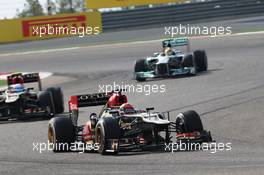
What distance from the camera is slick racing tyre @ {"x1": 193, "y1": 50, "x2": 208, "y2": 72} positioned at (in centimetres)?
2606

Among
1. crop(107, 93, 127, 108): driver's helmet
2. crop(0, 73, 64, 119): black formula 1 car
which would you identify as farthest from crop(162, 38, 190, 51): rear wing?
crop(107, 93, 127, 108): driver's helmet

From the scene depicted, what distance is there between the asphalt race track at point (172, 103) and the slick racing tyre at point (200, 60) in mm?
357

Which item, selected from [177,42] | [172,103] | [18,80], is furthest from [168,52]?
[18,80]

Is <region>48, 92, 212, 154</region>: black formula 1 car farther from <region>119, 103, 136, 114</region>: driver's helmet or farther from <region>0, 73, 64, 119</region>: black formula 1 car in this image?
<region>0, 73, 64, 119</region>: black formula 1 car

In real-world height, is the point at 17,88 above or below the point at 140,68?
above

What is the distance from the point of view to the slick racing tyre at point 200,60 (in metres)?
26.1

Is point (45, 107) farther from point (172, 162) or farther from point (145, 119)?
point (172, 162)

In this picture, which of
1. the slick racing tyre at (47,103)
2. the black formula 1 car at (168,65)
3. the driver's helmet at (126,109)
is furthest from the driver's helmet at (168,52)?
the driver's helmet at (126,109)

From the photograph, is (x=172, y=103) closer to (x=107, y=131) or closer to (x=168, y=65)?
(x=168, y=65)

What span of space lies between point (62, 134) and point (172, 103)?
247 inches

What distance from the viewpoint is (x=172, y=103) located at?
A: 19094mm

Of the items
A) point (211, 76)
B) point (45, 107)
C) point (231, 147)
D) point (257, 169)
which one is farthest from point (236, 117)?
point (211, 76)

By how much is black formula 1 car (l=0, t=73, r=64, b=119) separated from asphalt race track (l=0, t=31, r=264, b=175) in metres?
0.48

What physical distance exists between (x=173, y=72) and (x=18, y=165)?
14133 millimetres
